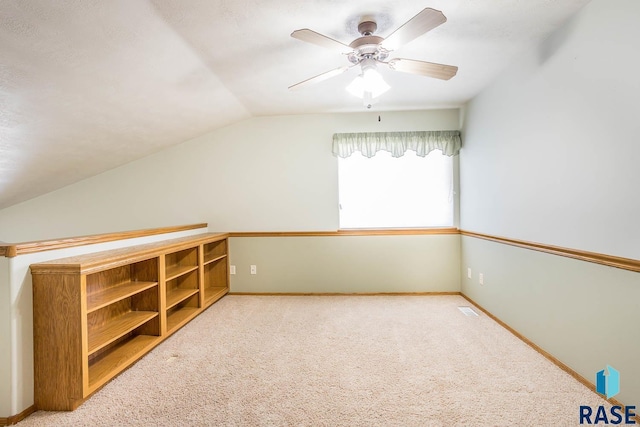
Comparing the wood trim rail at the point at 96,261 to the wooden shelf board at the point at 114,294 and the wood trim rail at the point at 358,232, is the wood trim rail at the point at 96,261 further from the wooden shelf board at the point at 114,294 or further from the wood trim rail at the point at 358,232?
the wood trim rail at the point at 358,232

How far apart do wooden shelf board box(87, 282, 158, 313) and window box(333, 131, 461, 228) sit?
2.32 m

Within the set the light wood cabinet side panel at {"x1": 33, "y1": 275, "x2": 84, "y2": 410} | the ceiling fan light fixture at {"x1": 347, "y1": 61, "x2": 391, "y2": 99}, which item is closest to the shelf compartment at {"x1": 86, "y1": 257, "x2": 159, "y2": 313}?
the light wood cabinet side panel at {"x1": 33, "y1": 275, "x2": 84, "y2": 410}

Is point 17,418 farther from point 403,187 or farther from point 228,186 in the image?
point 403,187

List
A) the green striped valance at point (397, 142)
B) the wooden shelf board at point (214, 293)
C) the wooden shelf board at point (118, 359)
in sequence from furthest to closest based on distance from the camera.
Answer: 1. the green striped valance at point (397, 142)
2. the wooden shelf board at point (214, 293)
3. the wooden shelf board at point (118, 359)

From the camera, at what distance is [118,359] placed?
2.13 metres

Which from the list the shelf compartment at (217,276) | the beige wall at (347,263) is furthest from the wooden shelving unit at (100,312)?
the beige wall at (347,263)

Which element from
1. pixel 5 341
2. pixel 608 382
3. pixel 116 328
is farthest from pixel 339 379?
pixel 5 341

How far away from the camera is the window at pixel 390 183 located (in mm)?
3777

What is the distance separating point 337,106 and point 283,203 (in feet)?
4.48

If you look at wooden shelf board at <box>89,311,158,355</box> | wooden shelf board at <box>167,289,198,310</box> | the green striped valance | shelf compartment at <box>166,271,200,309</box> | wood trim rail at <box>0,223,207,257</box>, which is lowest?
wooden shelf board at <box>89,311,158,355</box>

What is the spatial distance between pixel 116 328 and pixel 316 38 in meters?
2.37

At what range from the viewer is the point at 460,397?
5.82 ft

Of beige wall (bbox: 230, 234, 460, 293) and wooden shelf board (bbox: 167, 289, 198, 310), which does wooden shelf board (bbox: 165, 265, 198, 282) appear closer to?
wooden shelf board (bbox: 167, 289, 198, 310)

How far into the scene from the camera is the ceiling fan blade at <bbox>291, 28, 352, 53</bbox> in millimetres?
1620
